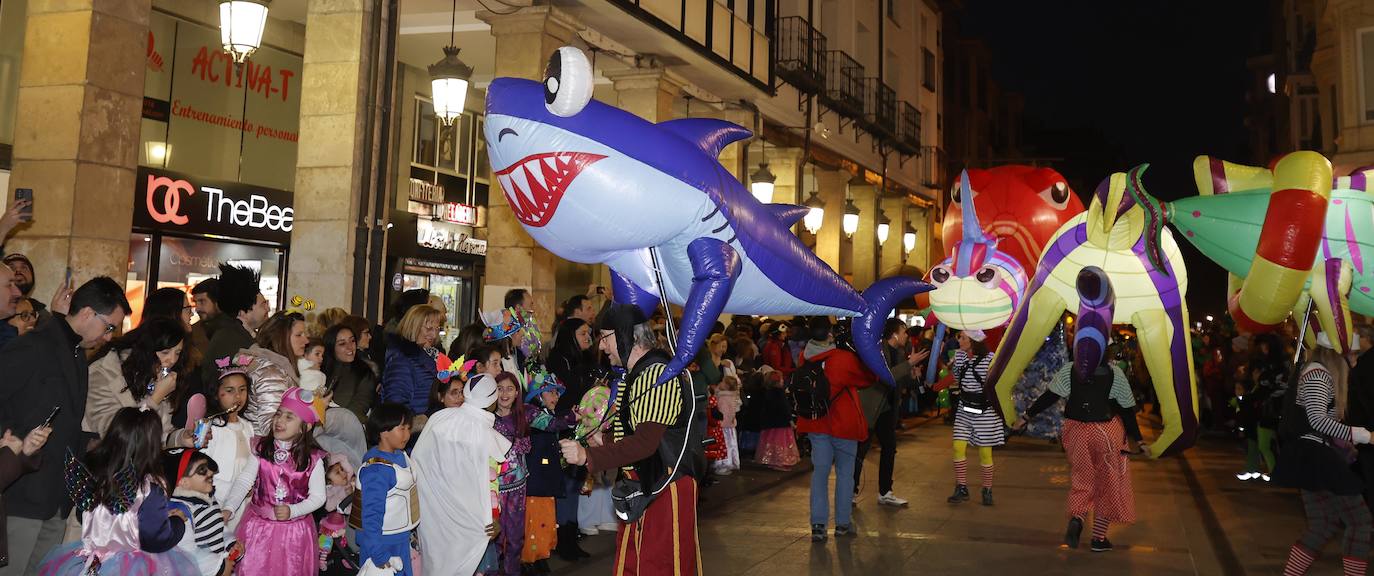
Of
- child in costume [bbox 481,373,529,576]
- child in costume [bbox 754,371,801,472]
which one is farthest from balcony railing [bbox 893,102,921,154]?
child in costume [bbox 481,373,529,576]

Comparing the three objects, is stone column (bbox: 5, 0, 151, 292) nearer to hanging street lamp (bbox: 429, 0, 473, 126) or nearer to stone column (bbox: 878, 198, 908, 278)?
hanging street lamp (bbox: 429, 0, 473, 126)

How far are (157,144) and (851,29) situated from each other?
15934 mm

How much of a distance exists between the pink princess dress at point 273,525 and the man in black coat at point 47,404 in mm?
869

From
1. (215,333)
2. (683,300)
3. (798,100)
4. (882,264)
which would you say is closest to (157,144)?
(215,333)

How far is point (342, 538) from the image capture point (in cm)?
682

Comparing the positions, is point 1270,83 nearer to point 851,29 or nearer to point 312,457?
point 851,29

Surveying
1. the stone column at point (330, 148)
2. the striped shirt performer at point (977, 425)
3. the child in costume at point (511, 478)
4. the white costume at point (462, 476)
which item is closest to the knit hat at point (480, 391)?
the white costume at point (462, 476)

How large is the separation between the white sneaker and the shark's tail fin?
157 inches

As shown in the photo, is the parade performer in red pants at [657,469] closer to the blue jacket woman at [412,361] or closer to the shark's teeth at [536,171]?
the shark's teeth at [536,171]

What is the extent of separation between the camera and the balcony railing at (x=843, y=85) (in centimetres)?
2335

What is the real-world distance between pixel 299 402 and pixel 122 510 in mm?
1260

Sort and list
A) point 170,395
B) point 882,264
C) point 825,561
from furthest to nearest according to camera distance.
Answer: point 882,264 → point 825,561 → point 170,395

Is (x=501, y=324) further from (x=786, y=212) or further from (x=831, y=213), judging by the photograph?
(x=831, y=213)

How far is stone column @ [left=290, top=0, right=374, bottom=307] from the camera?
10.4m
